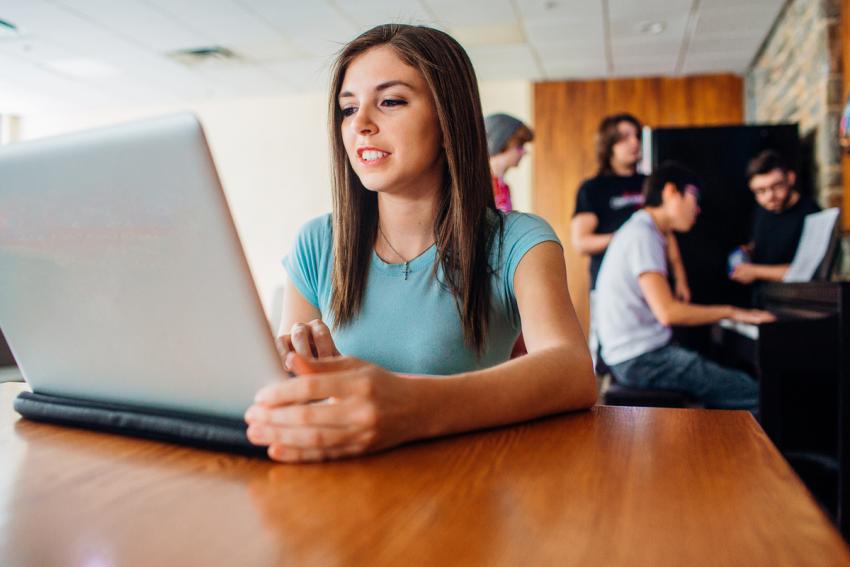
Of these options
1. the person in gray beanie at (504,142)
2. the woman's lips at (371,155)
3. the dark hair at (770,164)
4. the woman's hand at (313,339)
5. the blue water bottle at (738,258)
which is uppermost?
the person in gray beanie at (504,142)

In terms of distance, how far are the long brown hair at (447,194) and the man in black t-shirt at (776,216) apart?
9.56ft

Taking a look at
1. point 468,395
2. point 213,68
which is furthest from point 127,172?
point 213,68

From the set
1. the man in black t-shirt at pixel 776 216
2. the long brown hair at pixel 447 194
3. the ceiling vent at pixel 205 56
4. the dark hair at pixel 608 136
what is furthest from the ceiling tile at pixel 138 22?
the long brown hair at pixel 447 194

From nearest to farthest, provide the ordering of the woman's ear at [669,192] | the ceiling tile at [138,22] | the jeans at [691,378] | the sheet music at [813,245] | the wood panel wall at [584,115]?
the jeans at [691,378]
the woman's ear at [669,192]
the sheet music at [813,245]
the ceiling tile at [138,22]
the wood panel wall at [584,115]

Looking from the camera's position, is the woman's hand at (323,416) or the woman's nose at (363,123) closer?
the woman's hand at (323,416)

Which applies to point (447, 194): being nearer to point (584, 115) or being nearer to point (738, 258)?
point (738, 258)

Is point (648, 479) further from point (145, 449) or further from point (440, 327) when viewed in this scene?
point (440, 327)

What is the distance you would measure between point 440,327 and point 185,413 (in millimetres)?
489

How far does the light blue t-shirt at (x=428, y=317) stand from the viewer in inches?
42.5

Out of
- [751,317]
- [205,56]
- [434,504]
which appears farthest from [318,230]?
[205,56]

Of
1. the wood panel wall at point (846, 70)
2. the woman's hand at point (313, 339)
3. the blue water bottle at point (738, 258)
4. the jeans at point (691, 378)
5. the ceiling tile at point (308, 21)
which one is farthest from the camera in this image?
the ceiling tile at point (308, 21)

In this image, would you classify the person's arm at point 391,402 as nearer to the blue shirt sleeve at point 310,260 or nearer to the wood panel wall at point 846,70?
the blue shirt sleeve at point 310,260

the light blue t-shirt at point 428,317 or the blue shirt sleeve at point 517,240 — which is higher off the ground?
the blue shirt sleeve at point 517,240

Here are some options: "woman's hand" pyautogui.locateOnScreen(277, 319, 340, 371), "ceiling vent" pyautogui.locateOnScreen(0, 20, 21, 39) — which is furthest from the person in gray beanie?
"ceiling vent" pyautogui.locateOnScreen(0, 20, 21, 39)
